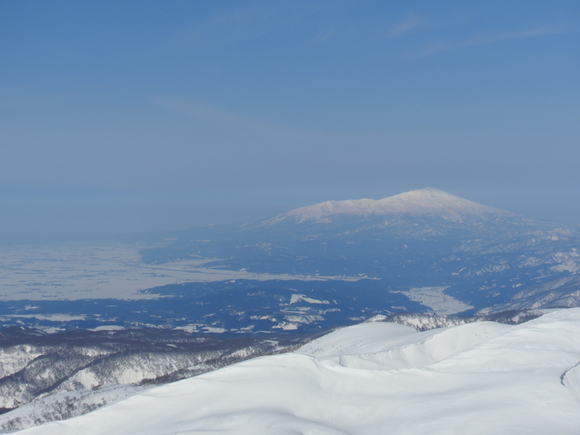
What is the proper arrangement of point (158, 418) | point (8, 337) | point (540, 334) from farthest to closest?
point (8, 337) < point (540, 334) < point (158, 418)

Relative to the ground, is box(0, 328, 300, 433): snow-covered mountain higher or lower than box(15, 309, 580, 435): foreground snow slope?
lower

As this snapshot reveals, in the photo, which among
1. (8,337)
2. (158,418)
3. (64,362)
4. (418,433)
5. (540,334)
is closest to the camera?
(418,433)

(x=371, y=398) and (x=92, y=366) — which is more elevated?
(x=371, y=398)

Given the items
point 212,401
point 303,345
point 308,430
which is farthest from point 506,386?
point 303,345

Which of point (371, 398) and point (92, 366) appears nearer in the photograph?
point (371, 398)

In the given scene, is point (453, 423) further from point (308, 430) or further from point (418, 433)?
point (308, 430)

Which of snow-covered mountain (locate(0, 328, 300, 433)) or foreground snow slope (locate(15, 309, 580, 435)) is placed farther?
snow-covered mountain (locate(0, 328, 300, 433))

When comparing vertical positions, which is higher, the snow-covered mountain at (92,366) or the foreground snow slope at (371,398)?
the foreground snow slope at (371,398)

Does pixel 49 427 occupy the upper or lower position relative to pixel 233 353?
upper
